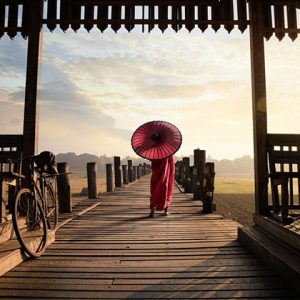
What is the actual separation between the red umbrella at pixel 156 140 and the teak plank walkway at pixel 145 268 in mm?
1466

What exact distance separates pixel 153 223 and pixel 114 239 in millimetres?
1477

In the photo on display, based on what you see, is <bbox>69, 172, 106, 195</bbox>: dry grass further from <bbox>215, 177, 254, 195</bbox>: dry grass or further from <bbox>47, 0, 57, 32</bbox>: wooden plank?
<bbox>47, 0, 57, 32</bbox>: wooden plank

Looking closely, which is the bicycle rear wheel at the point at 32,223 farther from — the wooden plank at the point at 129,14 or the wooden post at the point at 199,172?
the wooden post at the point at 199,172

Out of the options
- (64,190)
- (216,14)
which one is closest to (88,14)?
(216,14)

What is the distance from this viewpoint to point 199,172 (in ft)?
33.0

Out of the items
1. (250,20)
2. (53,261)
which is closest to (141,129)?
(250,20)

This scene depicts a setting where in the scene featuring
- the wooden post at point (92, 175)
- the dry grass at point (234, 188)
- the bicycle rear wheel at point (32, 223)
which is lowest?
the dry grass at point (234, 188)

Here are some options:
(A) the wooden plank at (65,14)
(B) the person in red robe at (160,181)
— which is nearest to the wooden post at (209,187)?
(B) the person in red robe at (160,181)

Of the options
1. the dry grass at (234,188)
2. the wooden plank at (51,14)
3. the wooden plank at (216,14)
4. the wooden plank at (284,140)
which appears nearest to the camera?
the wooden plank at (284,140)

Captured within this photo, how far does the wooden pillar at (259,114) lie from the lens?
4.96 meters

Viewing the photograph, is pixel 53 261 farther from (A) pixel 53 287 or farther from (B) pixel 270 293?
(B) pixel 270 293

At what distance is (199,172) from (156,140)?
4.04m

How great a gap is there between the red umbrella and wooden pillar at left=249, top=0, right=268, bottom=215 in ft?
5.57

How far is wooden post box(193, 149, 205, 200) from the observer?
10.1m
